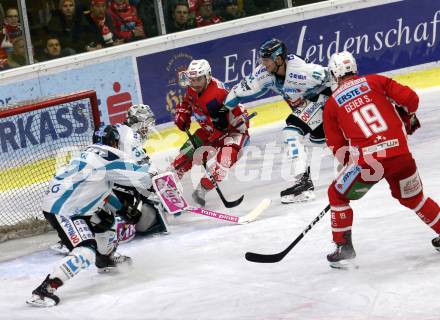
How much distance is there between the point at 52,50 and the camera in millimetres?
9227

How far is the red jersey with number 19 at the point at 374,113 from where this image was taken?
16.4 ft

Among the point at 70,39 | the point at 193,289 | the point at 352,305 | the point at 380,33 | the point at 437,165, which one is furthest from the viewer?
the point at 380,33

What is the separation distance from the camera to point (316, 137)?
7203 millimetres

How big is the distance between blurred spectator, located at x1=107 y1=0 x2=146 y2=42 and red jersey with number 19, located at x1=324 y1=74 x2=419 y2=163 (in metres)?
4.90

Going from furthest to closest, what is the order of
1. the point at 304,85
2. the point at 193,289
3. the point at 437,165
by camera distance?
the point at 437,165
the point at 304,85
the point at 193,289

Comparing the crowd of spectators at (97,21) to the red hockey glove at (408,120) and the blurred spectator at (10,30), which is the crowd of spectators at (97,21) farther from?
the red hockey glove at (408,120)

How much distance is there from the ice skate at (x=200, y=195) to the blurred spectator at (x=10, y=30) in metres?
2.68

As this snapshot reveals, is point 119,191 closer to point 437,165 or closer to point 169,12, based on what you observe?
point 437,165

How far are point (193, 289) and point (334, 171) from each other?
2766mm

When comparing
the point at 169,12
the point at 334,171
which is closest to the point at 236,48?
the point at 169,12

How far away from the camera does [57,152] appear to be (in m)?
7.62

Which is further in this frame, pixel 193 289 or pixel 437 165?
pixel 437 165

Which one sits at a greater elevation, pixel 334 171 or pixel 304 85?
pixel 304 85

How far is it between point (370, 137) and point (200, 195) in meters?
2.55
